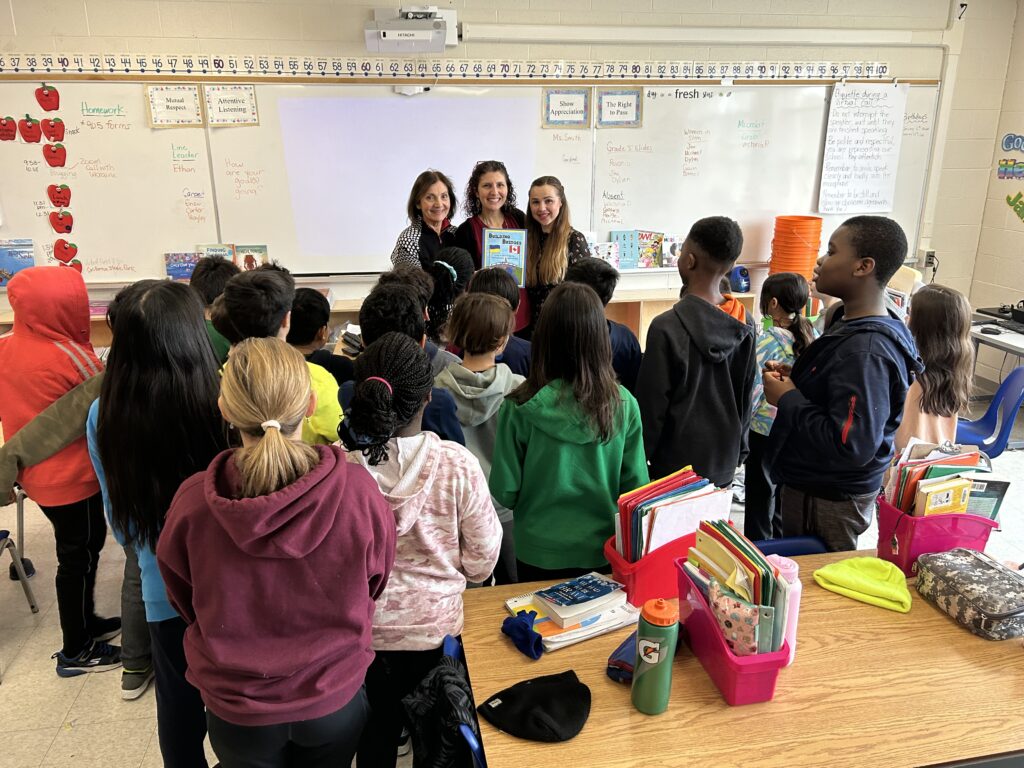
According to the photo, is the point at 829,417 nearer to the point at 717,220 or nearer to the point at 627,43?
the point at 717,220

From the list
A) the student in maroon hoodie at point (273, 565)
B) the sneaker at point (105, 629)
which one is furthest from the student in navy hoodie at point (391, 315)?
the sneaker at point (105, 629)

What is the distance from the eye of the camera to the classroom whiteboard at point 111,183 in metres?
4.09

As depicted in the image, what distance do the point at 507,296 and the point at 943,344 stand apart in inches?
63.1

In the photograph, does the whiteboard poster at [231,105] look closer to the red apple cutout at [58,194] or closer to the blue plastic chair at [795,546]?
the red apple cutout at [58,194]

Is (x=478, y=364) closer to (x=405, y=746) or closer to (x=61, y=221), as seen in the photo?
(x=405, y=746)

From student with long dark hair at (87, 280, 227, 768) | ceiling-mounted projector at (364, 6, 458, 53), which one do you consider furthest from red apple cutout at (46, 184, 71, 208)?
student with long dark hair at (87, 280, 227, 768)

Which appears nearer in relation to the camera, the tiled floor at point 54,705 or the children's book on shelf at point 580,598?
the children's book on shelf at point 580,598

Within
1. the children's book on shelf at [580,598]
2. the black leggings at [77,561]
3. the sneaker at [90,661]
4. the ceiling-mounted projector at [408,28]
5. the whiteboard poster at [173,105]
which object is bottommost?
the sneaker at [90,661]

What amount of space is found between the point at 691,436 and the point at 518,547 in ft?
2.22

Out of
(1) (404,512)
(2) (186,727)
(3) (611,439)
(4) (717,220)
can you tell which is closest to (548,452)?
(3) (611,439)

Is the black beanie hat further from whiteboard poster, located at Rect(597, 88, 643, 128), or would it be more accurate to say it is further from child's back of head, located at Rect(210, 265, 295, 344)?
whiteboard poster, located at Rect(597, 88, 643, 128)

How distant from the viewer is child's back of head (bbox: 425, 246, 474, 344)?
293 cm

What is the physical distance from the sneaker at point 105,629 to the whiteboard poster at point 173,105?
296 centimetres

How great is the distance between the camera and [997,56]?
495cm
